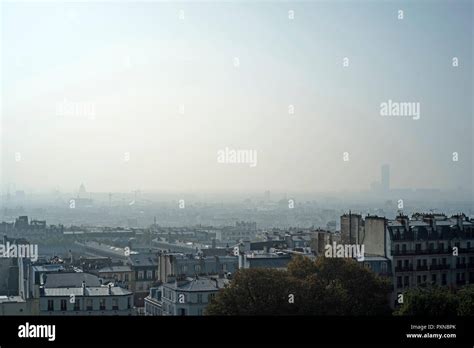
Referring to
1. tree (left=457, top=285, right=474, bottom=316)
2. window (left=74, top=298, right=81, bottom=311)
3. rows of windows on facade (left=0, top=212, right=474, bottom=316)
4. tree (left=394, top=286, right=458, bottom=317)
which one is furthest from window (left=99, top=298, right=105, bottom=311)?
tree (left=457, top=285, right=474, bottom=316)

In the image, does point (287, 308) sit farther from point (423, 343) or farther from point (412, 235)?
point (423, 343)

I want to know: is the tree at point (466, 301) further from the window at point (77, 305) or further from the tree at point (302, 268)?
the window at point (77, 305)

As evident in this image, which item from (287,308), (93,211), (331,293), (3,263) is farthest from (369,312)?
(3,263)

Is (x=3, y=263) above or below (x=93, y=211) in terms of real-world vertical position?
below

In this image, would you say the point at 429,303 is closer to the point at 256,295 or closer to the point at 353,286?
the point at 353,286

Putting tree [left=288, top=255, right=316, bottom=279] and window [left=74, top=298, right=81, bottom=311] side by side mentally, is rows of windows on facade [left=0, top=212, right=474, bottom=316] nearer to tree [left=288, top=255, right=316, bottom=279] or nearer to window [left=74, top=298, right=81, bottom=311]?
window [left=74, top=298, right=81, bottom=311]

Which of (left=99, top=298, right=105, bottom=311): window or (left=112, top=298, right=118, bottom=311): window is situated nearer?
(left=99, top=298, right=105, bottom=311): window
